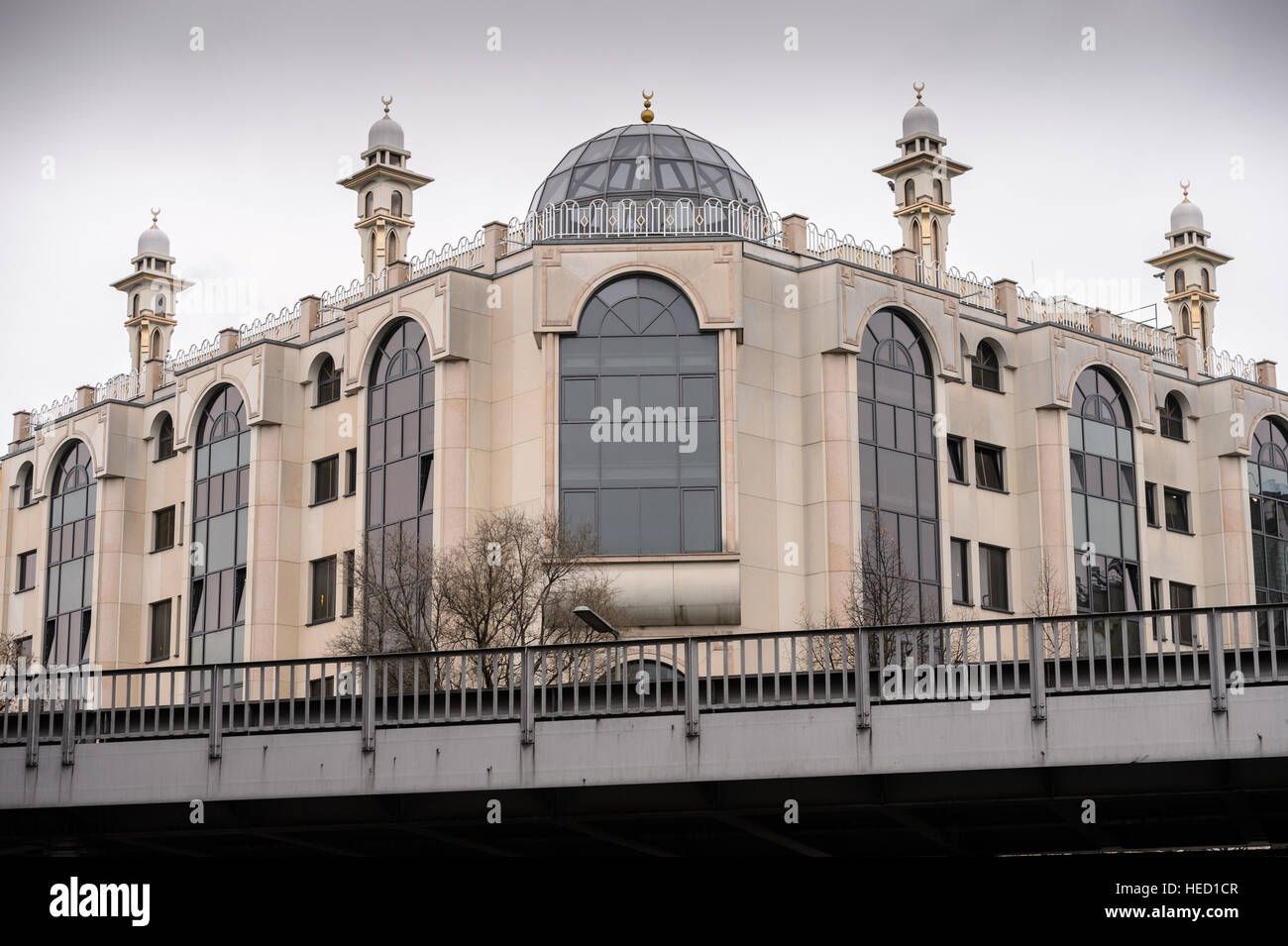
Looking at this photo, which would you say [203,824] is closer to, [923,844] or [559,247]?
[923,844]

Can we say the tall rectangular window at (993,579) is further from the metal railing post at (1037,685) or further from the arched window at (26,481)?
the metal railing post at (1037,685)

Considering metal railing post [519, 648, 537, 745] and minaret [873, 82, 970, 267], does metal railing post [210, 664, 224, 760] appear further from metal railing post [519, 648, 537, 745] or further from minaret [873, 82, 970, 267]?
minaret [873, 82, 970, 267]

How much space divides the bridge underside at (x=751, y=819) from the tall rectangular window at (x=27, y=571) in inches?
1908

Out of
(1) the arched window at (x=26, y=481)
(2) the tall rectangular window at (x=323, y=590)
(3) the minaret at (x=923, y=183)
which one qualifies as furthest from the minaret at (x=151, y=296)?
(3) the minaret at (x=923, y=183)

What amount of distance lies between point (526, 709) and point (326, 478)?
131ft

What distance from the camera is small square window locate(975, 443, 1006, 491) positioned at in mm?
66625

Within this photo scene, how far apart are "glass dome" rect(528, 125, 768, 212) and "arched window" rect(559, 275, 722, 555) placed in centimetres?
722

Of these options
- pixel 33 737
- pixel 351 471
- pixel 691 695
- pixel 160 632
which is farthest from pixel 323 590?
pixel 691 695

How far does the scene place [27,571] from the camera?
7856cm

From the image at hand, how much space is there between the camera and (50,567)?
76.7 meters

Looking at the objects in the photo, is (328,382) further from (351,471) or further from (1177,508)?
(1177,508)

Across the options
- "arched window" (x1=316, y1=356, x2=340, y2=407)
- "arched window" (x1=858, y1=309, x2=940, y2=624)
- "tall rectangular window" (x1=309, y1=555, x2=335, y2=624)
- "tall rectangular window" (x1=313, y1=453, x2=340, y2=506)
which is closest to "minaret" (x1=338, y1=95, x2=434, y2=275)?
"arched window" (x1=316, y1=356, x2=340, y2=407)
